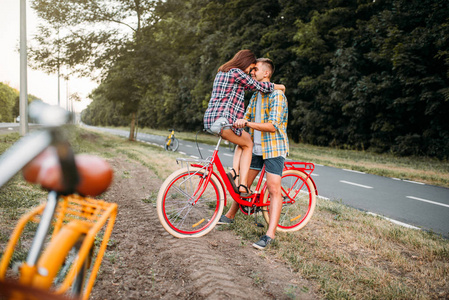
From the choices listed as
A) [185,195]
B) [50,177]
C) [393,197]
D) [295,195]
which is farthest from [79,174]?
[393,197]

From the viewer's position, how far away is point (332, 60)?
18.8 m

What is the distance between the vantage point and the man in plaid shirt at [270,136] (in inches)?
125

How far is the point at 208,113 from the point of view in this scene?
3.30 meters

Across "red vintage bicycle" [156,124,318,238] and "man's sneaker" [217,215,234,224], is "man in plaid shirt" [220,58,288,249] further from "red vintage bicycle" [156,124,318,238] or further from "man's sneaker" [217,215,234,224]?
"man's sneaker" [217,215,234,224]

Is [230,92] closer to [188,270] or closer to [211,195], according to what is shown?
[211,195]

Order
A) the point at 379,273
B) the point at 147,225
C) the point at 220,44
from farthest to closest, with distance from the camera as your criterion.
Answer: the point at 220,44
the point at 147,225
the point at 379,273

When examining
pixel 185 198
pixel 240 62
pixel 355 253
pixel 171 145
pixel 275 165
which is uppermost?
pixel 240 62

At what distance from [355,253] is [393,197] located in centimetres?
376

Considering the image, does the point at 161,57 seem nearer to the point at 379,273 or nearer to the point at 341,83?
the point at 341,83

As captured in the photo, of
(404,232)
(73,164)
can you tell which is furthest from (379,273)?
(73,164)

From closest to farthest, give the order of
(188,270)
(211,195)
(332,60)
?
1. (188,270)
2. (211,195)
3. (332,60)

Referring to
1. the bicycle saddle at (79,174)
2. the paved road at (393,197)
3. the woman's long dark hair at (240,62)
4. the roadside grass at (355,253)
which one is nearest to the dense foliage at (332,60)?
the paved road at (393,197)

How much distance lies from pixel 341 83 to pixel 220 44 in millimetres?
10650

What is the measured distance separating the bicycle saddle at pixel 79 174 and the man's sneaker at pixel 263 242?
2.47 m
